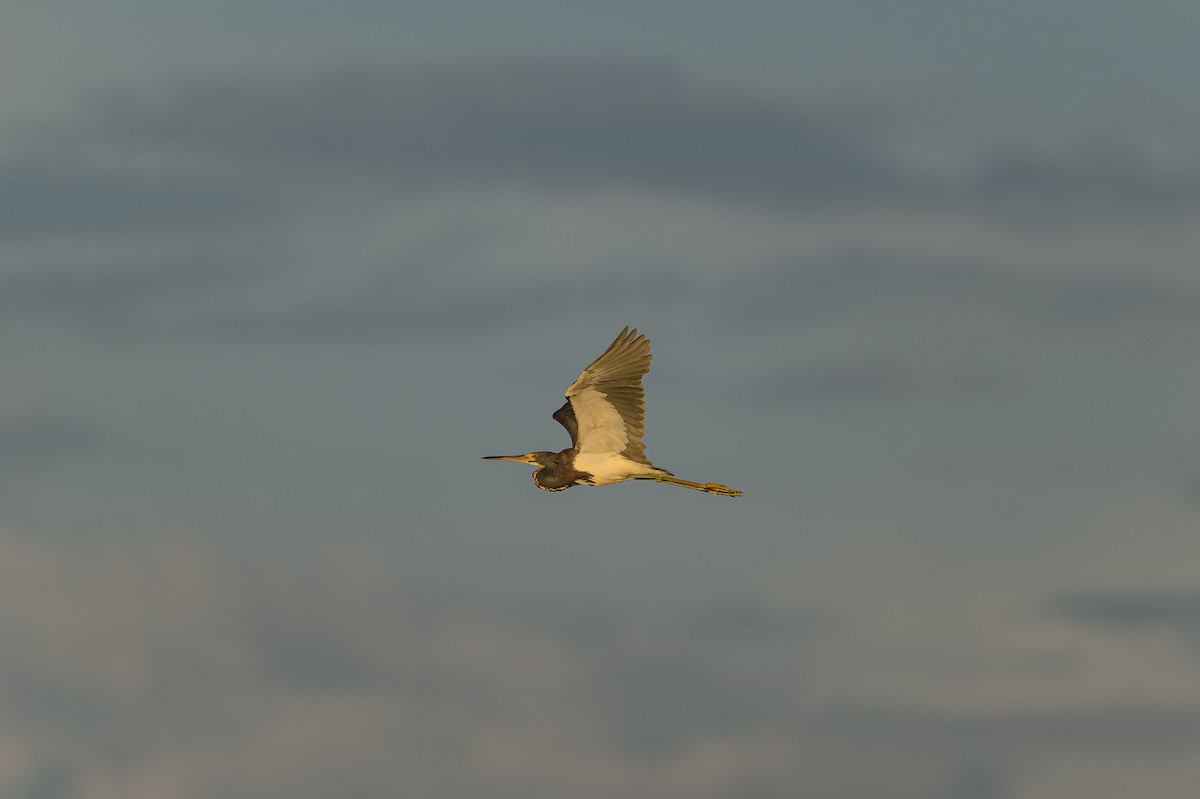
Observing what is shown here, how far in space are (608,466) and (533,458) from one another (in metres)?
2.23

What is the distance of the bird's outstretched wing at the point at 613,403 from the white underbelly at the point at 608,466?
0.13 metres

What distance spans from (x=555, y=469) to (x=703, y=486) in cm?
386

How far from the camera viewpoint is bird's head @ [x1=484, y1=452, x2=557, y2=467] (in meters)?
91.9

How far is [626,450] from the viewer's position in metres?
91.0

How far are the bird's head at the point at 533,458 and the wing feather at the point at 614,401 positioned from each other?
0.88 m

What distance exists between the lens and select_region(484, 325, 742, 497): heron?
295ft

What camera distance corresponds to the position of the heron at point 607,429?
8988 cm

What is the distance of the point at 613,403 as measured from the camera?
90312mm

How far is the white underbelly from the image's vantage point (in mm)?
91000

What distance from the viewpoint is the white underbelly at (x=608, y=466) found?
299ft

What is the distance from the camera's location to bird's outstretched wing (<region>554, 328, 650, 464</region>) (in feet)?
295

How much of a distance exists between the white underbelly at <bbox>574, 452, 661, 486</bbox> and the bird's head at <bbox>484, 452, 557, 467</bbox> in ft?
2.84

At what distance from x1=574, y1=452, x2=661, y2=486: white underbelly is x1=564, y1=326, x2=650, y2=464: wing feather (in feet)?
0.46

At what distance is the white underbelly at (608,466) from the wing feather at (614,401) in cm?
14
